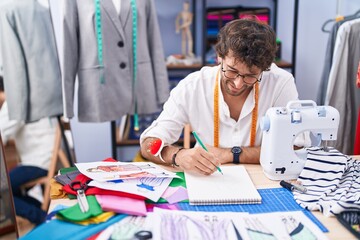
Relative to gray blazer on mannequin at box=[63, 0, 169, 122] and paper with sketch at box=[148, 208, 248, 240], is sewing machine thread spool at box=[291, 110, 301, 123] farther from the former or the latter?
gray blazer on mannequin at box=[63, 0, 169, 122]

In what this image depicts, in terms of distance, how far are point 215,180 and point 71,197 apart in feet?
1.48

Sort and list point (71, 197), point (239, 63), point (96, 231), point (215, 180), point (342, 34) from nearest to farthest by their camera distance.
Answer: point (96, 231), point (71, 197), point (215, 180), point (239, 63), point (342, 34)

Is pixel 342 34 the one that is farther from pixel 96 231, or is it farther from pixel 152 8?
pixel 96 231

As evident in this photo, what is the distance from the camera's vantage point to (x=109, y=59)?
2.29 meters

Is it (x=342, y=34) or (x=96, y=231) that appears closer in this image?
(x=96, y=231)

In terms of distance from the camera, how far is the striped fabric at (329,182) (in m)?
1.13

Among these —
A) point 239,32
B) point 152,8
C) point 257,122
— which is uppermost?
point 152,8

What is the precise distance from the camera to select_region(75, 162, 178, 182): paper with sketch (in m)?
1.27

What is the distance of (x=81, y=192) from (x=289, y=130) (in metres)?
0.68

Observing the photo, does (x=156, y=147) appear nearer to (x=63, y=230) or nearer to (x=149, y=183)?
(x=149, y=183)

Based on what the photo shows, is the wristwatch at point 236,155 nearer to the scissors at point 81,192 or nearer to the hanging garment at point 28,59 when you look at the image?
the scissors at point 81,192

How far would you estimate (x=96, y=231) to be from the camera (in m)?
1.01

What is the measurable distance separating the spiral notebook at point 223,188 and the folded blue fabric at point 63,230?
271 millimetres

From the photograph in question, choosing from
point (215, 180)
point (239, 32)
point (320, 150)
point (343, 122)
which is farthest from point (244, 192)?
point (343, 122)
